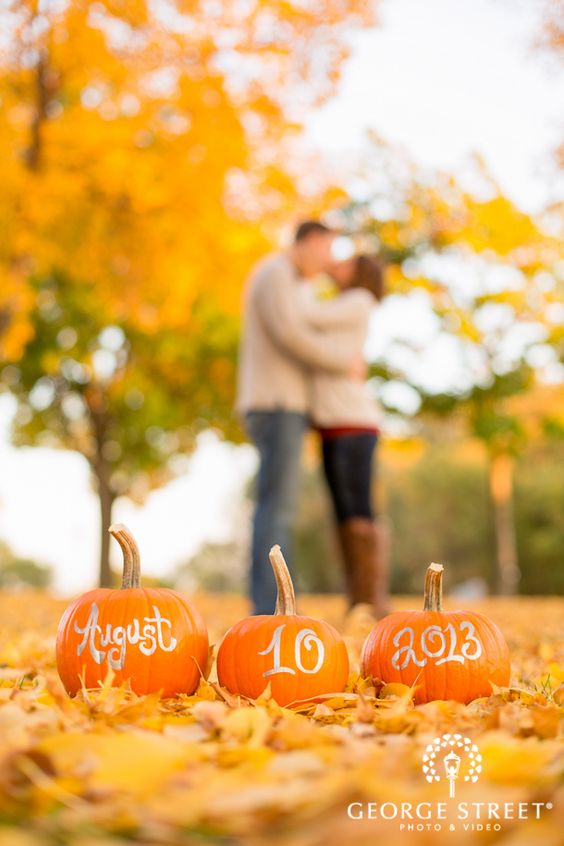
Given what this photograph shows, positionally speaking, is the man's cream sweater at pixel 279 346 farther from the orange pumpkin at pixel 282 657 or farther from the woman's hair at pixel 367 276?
the orange pumpkin at pixel 282 657

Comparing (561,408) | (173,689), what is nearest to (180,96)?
(173,689)

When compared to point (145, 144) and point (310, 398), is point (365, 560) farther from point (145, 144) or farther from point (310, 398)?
point (145, 144)

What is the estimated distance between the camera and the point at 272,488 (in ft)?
13.1

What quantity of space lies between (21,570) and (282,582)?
86.5ft

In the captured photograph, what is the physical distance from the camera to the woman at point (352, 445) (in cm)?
444

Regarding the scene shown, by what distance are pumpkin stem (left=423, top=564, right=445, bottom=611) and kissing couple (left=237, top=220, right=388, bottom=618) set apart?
170 cm

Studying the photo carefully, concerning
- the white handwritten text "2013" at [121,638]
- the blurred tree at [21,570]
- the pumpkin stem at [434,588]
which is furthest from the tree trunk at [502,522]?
the blurred tree at [21,570]

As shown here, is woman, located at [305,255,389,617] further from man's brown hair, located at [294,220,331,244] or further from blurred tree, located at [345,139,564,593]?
blurred tree, located at [345,139,564,593]

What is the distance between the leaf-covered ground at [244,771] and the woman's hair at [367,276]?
3.31m

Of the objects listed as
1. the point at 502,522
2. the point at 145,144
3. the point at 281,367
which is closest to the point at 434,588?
the point at 281,367

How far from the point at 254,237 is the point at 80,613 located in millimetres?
7440

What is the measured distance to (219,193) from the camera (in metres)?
8.26

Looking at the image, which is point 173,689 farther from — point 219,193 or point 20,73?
point 20,73

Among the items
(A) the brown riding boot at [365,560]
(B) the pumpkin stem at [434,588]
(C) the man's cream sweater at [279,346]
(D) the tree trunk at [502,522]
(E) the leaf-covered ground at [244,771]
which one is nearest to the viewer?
(E) the leaf-covered ground at [244,771]
